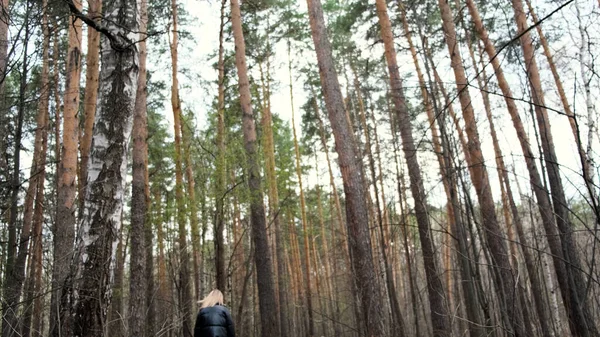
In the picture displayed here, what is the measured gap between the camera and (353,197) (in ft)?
18.2

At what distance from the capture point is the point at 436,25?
12.2m

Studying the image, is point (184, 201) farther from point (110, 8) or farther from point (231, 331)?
point (110, 8)

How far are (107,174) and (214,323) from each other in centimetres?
249

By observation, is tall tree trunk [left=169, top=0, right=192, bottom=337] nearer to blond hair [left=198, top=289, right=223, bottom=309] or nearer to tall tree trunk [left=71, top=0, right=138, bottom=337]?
blond hair [left=198, top=289, right=223, bottom=309]

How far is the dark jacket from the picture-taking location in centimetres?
469

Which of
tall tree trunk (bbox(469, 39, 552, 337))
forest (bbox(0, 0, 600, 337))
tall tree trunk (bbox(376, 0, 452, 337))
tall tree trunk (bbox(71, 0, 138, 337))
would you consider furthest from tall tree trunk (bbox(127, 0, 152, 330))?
tall tree trunk (bbox(469, 39, 552, 337))

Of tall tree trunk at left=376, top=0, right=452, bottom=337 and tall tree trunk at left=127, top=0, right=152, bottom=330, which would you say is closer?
tall tree trunk at left=127, top=0, right=152, bottom=330

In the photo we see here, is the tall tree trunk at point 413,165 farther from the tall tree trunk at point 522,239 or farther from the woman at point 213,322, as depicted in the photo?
the woman at point 213,322

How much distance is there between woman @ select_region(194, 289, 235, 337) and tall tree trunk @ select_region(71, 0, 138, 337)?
6.70ft

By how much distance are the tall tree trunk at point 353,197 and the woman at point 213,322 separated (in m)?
1.76

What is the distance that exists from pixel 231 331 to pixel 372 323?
70.5 inches

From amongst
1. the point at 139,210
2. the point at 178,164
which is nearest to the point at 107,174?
the point at 139,210

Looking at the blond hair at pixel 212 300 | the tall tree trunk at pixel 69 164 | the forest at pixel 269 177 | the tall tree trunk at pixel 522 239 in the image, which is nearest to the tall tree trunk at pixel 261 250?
the forest at pixel 269 177

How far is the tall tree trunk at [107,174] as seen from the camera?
9.20 ft
